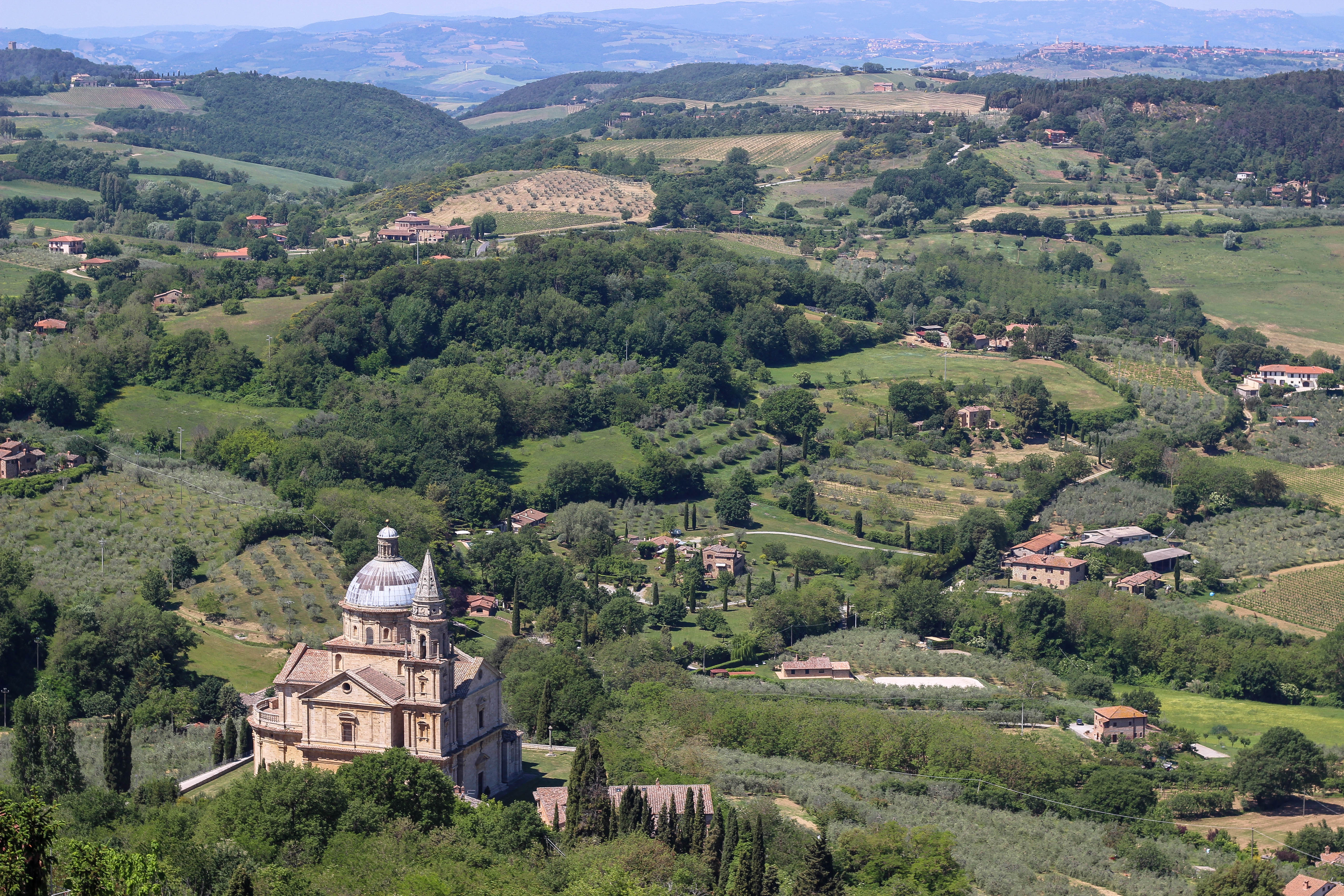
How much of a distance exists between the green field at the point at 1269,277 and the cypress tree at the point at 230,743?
98992 millimetres

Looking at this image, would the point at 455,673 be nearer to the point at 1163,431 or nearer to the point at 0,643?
the point at 0,643

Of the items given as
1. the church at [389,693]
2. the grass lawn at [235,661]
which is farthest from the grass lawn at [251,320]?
the church at [389,693]

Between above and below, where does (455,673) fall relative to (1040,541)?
above

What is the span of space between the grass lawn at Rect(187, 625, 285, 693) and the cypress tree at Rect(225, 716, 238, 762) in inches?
298

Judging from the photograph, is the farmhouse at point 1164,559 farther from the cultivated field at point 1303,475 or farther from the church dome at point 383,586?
the church dome at point 383,586

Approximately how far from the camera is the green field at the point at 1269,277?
139375 millimetres

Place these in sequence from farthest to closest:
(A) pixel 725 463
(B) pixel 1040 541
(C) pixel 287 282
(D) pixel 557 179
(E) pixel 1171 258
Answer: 1. (D) pixel 557 179
2. (E) pixel 1171 258
3. (C) pixel 287 282
4. (A) pixel 725 463
5. (B) pixel 1040 541

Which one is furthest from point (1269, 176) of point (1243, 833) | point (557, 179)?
point (1243, 833)

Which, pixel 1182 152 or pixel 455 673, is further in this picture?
pixel 1182 152

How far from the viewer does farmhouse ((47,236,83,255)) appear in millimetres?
136250

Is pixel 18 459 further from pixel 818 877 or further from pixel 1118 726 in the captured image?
pixel 1118 726

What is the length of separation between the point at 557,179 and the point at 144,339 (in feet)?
244

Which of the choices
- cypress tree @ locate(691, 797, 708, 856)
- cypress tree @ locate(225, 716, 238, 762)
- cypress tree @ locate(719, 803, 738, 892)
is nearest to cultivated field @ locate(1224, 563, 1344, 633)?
cypress tree @ locate(719, 803, 738, 892)

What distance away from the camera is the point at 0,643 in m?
62.6
